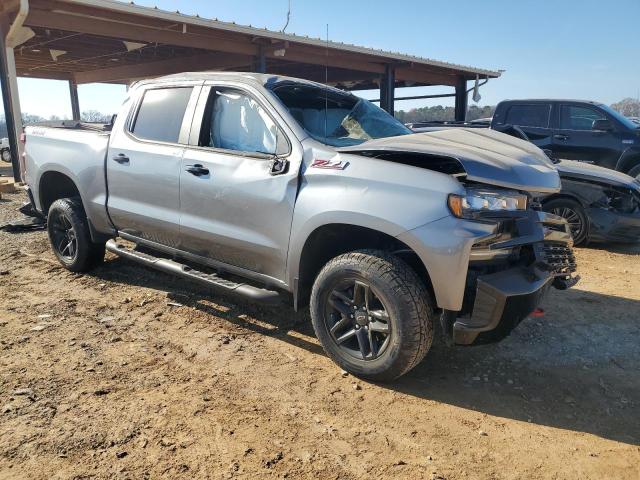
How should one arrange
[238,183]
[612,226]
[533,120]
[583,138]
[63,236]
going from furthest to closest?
[533,120]
[583,138]
[612,226]
[63,236]
[238,183]

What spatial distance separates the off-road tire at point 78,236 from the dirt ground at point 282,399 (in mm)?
707

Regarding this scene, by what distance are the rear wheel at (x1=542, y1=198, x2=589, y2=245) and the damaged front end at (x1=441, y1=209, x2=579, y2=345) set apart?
12.1 feet

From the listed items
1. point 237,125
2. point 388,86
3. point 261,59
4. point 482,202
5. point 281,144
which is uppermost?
point 261,59

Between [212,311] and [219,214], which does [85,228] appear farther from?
[219,214]

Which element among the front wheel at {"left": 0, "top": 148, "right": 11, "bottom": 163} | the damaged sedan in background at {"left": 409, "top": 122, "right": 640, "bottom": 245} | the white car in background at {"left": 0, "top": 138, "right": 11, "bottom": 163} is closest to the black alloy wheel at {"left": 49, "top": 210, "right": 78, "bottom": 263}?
the damaged sedan in background at {"left": 409, "top": 122, "right": 640, "bottom": 245}

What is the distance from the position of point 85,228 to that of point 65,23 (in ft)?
28.2

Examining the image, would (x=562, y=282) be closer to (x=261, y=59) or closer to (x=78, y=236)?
(x=78, y=236)

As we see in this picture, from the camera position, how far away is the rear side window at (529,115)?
9.20 meters

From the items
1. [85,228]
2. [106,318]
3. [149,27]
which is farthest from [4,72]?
[106,318]

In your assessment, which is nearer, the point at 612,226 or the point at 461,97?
the point at 612,226

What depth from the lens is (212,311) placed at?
4.46 meters

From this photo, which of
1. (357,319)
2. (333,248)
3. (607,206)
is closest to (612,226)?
(607,206)

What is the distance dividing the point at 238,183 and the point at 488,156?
171cm

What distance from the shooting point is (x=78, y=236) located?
17.0 ft
